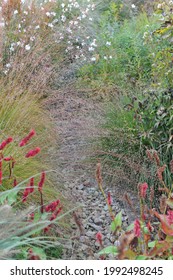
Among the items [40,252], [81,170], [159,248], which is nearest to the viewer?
[159,248]

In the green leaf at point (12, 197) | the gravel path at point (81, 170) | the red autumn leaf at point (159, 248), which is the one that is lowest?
the gravel path at point (81, 170)

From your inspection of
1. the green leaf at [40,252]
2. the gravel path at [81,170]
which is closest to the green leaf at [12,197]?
the green leaf at [40,252]

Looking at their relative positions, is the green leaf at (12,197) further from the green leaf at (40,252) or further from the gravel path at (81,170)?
the gravel path at (81,170)

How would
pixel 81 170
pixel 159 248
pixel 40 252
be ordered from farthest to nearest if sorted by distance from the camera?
pixel 81 170
pixel 40 252
pixel 159 248

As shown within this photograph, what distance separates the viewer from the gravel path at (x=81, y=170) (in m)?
2.89

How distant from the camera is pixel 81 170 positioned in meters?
3.72

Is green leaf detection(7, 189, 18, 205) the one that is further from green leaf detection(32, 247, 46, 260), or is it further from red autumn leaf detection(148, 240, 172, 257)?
red autumn leaf detection(148, 240, 172, 257)

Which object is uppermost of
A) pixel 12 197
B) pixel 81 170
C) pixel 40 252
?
pixel 12 197

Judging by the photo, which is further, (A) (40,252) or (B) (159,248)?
(A) (40,252)

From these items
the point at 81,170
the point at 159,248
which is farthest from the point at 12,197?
the point at 81,170

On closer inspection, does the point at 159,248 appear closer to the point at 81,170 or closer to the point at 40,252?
the point at 40,252

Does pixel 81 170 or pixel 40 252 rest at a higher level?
pixel 40 252

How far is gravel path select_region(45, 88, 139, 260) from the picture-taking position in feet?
9.50

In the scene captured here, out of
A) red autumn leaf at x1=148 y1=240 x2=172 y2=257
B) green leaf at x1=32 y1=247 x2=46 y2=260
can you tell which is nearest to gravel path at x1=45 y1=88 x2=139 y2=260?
green leaf at x1=32 y1=247 x2=46 y2=260
